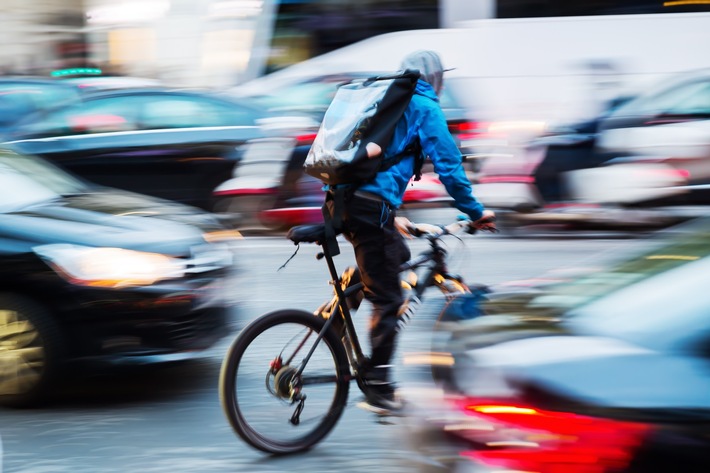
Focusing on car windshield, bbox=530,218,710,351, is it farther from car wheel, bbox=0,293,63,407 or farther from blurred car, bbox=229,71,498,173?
blurred car, bbox=229,71,498,173

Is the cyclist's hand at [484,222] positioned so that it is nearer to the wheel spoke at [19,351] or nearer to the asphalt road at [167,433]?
the asphalt road at [167,433]

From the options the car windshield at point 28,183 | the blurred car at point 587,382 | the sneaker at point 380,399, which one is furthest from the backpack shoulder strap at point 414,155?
the car windshield at point 28,183

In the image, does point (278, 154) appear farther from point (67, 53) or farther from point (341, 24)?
point (67, 53)

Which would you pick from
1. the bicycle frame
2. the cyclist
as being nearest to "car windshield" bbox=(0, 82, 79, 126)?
the bicycle frame

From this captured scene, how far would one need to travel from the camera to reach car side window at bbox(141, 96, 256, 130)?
12.1 metres

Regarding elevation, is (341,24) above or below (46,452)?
below

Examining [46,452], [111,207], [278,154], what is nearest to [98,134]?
[278,154]

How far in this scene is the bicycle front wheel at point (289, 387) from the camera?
16.0 ft

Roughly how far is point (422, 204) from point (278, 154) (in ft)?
5.68

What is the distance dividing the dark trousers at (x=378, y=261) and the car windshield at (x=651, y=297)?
3.75ft

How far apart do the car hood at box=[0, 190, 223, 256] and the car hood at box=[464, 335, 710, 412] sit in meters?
3.24

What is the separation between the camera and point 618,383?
299 centimetres

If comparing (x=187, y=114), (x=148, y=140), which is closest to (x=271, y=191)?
(x=187, y=114)

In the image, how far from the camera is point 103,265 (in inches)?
234
